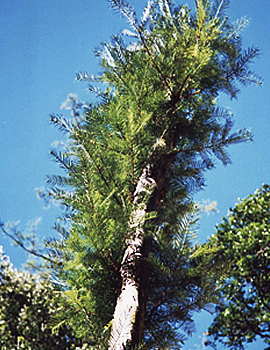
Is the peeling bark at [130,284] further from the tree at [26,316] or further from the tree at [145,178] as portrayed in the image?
the tree at [26,316]

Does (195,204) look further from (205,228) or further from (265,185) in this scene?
(205,228)

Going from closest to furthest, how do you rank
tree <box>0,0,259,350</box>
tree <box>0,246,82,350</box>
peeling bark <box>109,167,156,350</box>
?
peeling bark <box>109,167,156,350</box>, tree <box>0,0,259,350</box>, tree <box>0,246,82,350</box>

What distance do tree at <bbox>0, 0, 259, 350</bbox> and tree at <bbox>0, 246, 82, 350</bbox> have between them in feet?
9.57

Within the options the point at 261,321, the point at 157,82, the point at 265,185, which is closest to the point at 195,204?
the point at 157,82

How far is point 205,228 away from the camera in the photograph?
23.2 feet

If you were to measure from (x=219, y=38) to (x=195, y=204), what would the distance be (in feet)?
3.05

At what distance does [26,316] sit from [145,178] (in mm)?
3466

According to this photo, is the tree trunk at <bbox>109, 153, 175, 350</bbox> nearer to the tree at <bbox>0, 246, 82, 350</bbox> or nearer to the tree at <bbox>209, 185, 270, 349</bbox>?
the tree at <bbox>209, 185, 270, 349</bbox>

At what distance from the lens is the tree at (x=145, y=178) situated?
1.05 meters

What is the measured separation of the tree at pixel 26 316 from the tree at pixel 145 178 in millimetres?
2917

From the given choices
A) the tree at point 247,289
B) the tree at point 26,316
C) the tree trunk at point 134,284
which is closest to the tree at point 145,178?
the tree trunk at point 134,284

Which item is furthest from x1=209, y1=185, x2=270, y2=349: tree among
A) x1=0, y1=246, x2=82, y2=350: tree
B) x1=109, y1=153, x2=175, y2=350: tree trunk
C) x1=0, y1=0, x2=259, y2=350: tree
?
x1=109, y1=153, x2=175, y2=350: tree trunk

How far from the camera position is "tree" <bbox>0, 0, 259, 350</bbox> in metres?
1.05

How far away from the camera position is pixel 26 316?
411 centimetres
